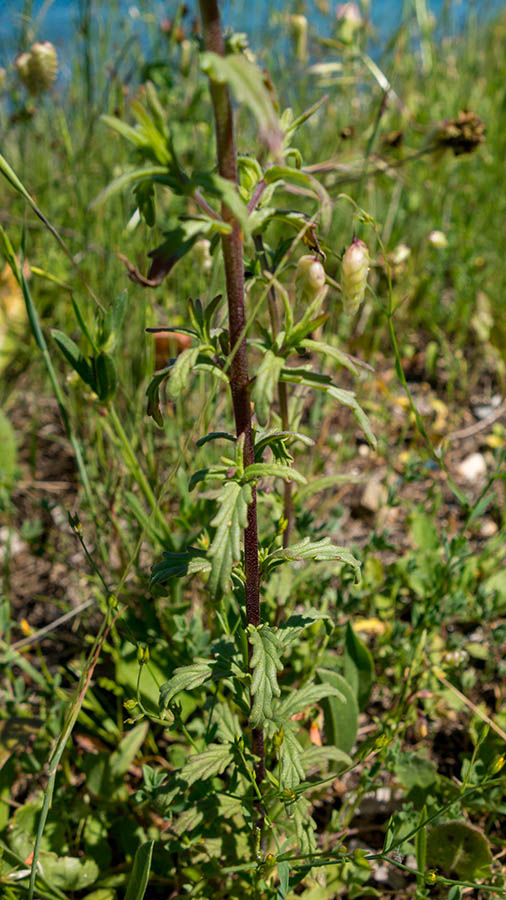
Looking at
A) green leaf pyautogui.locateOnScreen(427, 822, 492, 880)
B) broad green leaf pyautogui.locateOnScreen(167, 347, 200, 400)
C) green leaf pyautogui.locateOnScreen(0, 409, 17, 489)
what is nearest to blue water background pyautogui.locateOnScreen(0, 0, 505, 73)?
green leaf pyautogui.locateOnScreen(0, 409, 17, 489)

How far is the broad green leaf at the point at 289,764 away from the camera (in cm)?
102

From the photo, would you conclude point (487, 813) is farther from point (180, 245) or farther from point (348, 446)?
point (180, 245)

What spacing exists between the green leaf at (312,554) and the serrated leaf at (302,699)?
0.25m

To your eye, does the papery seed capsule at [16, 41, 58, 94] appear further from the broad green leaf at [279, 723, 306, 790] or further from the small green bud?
the broad green leaf at [279, 723, 306, 790]

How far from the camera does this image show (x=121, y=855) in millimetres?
1401

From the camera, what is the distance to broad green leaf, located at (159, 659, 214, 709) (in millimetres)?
983

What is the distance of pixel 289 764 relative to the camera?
3.40 feet

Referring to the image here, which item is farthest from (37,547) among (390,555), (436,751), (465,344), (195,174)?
(465,344)

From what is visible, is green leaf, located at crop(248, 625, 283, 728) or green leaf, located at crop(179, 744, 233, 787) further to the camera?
green leaf, located at crop(179, 744, 233, 787)

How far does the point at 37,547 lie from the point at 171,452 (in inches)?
17.5

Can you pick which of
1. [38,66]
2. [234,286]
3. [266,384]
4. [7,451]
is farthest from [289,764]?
[38,66]

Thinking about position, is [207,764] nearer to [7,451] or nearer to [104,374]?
[104,374]

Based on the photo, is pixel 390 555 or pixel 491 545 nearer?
pixel 491 545

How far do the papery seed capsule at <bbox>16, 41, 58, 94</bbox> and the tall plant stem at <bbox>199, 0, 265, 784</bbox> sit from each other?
1.44 metres
